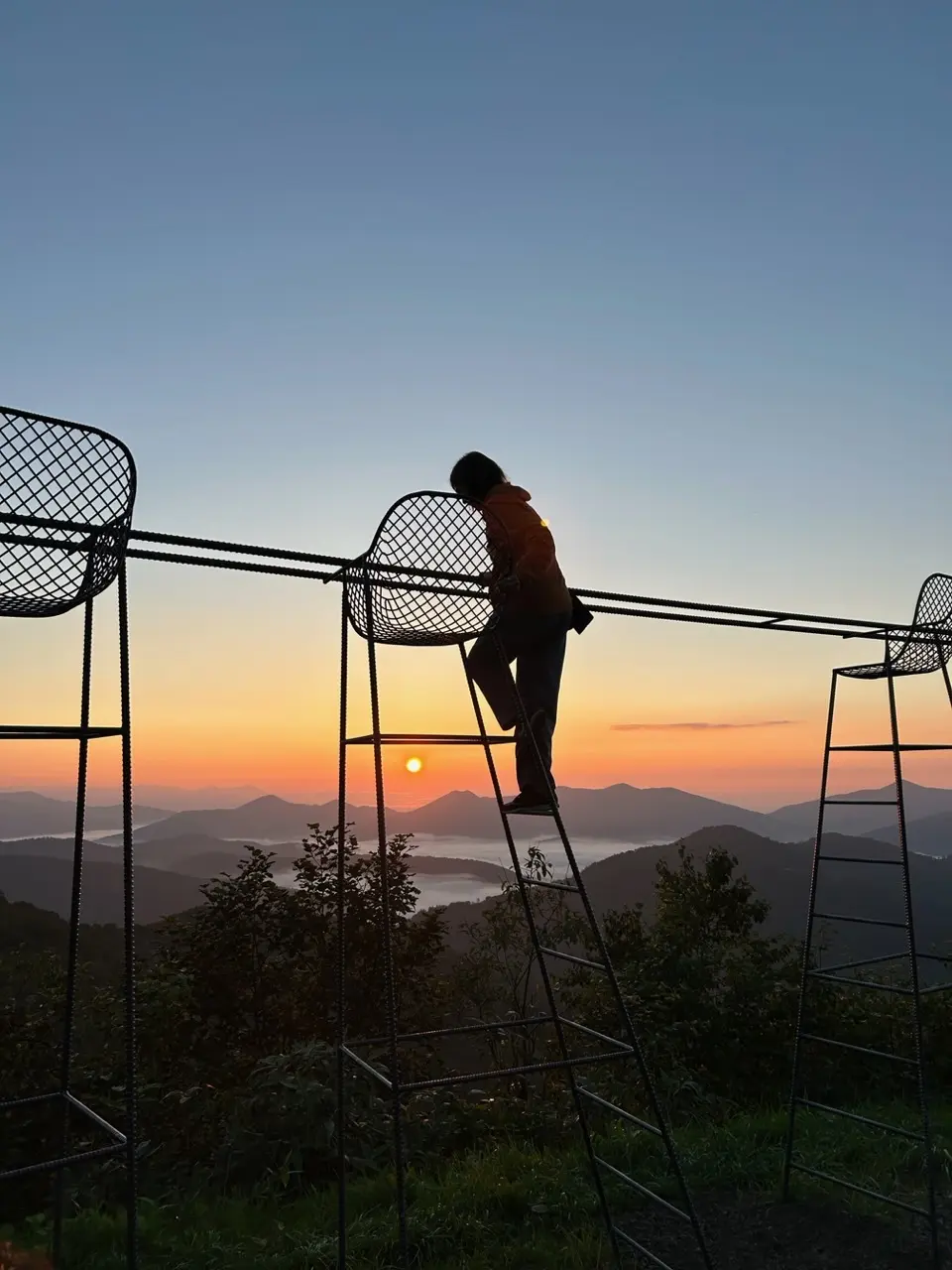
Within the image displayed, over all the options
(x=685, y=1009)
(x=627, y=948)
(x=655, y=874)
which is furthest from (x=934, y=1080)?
(x=655, y=874)

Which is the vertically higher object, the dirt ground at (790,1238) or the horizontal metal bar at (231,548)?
the horizontal metal bar at (231,548)

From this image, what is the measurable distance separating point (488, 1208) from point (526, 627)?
9.15 feet

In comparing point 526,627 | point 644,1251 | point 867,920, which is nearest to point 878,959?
point 867,920

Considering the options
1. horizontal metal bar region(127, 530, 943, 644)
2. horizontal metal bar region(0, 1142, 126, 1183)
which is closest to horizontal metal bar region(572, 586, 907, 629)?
horizontal metal bar region(127, 530, 943, 644)

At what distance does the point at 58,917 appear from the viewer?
39.4 feet

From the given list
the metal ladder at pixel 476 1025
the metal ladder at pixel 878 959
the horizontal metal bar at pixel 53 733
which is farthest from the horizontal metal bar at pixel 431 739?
the metal ladder at pixel 878 959

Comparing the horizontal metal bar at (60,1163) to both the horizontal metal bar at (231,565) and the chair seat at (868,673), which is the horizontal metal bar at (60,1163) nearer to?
the horizontal metal bar at (231,565)

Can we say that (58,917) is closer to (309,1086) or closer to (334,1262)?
(309,1086)

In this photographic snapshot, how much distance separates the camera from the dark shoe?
324 centimetres

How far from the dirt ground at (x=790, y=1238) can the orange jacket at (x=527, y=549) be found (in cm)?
266

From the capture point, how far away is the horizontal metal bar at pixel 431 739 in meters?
3.03

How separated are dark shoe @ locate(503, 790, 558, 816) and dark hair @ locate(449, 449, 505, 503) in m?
1.11

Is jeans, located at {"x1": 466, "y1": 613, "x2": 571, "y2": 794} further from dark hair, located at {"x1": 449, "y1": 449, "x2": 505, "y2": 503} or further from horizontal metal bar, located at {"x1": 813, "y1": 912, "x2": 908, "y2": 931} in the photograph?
horizontal metal bar, located at {"x1": 813, "y1": 912, "x2": 908, "y2": 931}

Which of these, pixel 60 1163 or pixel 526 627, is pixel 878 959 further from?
pixel 60 1163
